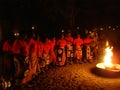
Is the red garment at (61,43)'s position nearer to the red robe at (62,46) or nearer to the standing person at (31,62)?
the red robe at (62,46)

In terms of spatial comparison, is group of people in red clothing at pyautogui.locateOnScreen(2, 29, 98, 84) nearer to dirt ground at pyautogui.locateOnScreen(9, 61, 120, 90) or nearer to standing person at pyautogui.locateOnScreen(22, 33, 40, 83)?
standing person at pyautogui.locateOnScreen(22, 33, 40, 83)

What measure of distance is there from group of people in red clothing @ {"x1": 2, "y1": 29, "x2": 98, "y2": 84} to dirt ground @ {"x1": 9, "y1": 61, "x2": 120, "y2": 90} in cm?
48

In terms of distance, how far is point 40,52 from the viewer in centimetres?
1177

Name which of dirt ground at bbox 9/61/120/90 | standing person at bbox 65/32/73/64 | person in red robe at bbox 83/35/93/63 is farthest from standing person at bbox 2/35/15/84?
person in red robe at bbox 83/35/93/63

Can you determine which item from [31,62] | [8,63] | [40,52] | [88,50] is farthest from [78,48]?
[8,63]

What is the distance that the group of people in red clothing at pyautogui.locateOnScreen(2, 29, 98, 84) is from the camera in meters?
10.3

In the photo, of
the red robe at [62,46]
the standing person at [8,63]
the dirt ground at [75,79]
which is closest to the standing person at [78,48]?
the red robe at [62,46]

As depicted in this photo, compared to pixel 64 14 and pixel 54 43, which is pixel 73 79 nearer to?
pixel 54 43

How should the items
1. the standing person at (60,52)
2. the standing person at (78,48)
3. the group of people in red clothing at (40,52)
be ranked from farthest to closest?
the standing person at (78,48)
the standing person at (60,52)
the group of people in red clothing at (40,52)

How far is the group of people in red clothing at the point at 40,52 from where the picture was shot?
1029cm

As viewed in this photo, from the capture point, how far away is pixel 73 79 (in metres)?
11.0

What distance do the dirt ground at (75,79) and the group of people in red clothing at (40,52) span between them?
48cm

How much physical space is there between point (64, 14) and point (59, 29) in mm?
1575

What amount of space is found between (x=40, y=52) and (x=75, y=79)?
2219 millimetres
